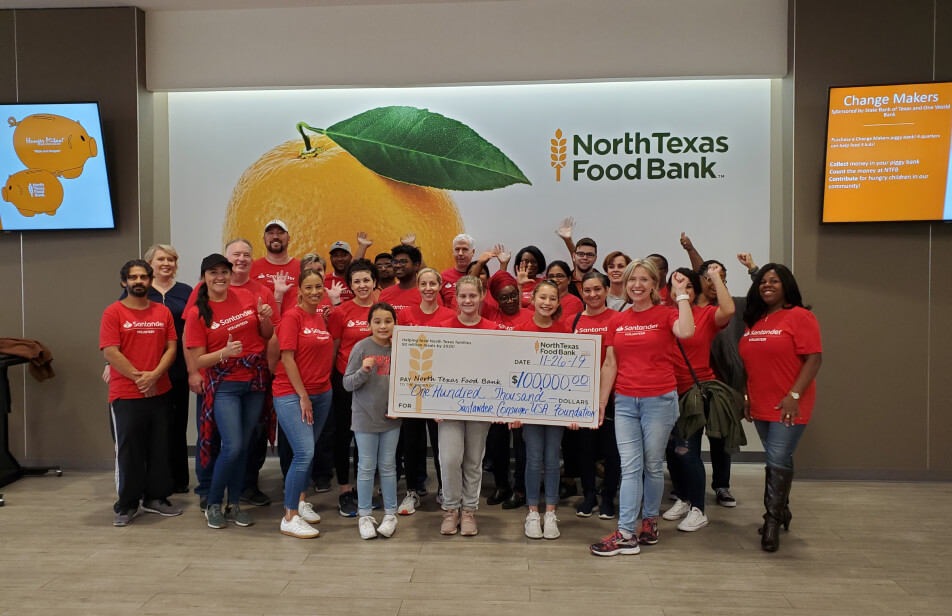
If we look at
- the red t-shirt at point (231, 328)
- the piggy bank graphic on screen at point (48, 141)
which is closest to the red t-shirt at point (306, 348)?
the red t-shirt at point (231, 328)

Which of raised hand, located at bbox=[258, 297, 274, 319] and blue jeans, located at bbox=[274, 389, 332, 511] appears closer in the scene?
blue jeans, located at bbox=[274, 389, 332, 511]

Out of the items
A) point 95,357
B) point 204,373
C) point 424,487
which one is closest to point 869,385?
point 424,487

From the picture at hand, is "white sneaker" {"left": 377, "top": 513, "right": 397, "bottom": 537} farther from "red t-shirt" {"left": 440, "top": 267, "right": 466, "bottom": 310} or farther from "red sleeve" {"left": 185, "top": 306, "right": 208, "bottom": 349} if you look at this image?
"red t-shirt" {"left": 440, "top": 267, "right": 466, "bottom": 310}

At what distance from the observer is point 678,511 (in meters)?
4.45

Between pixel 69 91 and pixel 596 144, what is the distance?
4.42m

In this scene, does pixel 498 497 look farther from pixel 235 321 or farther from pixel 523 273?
pixel 235 321

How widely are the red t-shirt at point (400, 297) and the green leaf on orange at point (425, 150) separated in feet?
5.16

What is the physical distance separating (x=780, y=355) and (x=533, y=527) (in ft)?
5.57

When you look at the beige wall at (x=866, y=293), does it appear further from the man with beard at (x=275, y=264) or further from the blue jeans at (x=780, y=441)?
the man with beard at (x=275, y=264)

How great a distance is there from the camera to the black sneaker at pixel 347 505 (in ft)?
14.5

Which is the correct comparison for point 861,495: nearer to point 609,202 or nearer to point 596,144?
point 609,202

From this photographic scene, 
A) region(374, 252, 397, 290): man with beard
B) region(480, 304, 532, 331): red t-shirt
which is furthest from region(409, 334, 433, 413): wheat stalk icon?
region(374, 252, 397, 290): man with beard

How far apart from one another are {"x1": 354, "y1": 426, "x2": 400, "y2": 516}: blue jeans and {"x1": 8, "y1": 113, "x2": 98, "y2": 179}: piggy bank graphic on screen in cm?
367

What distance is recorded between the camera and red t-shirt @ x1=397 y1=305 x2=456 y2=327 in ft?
13.6
